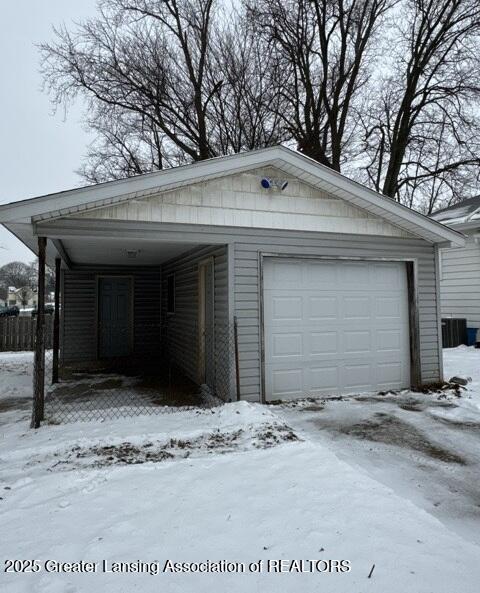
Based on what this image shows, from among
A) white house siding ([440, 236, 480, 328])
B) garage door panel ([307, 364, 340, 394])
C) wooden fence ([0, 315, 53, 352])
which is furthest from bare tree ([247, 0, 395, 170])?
wooden fence ([0, 315, 53, 352])

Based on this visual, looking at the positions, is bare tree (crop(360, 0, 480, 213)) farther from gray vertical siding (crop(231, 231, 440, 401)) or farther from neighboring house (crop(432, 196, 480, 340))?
gray vertical siding (crop(231, 231, 440, 401))

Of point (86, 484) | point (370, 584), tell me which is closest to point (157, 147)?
point (86, 484)

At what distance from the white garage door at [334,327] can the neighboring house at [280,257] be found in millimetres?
18

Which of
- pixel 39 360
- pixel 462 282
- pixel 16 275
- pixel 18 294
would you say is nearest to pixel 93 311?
pixel 39 360

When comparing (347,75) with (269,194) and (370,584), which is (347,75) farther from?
(370,584)

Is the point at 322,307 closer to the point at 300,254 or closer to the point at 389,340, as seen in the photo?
the point at 300,254

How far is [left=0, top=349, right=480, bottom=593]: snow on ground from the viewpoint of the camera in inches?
92.1

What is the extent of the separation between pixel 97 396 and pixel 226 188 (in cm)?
422

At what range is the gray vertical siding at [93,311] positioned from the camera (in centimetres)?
1080

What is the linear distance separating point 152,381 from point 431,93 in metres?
13.8

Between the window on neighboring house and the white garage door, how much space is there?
4.10 m

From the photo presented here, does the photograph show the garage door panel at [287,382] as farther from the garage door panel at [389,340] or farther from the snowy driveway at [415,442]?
the garage door panel at [389,340]

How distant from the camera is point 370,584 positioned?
2.24 meters

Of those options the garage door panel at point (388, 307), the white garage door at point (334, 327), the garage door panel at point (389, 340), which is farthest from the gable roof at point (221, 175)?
the garage door panel at point (389, 340)
